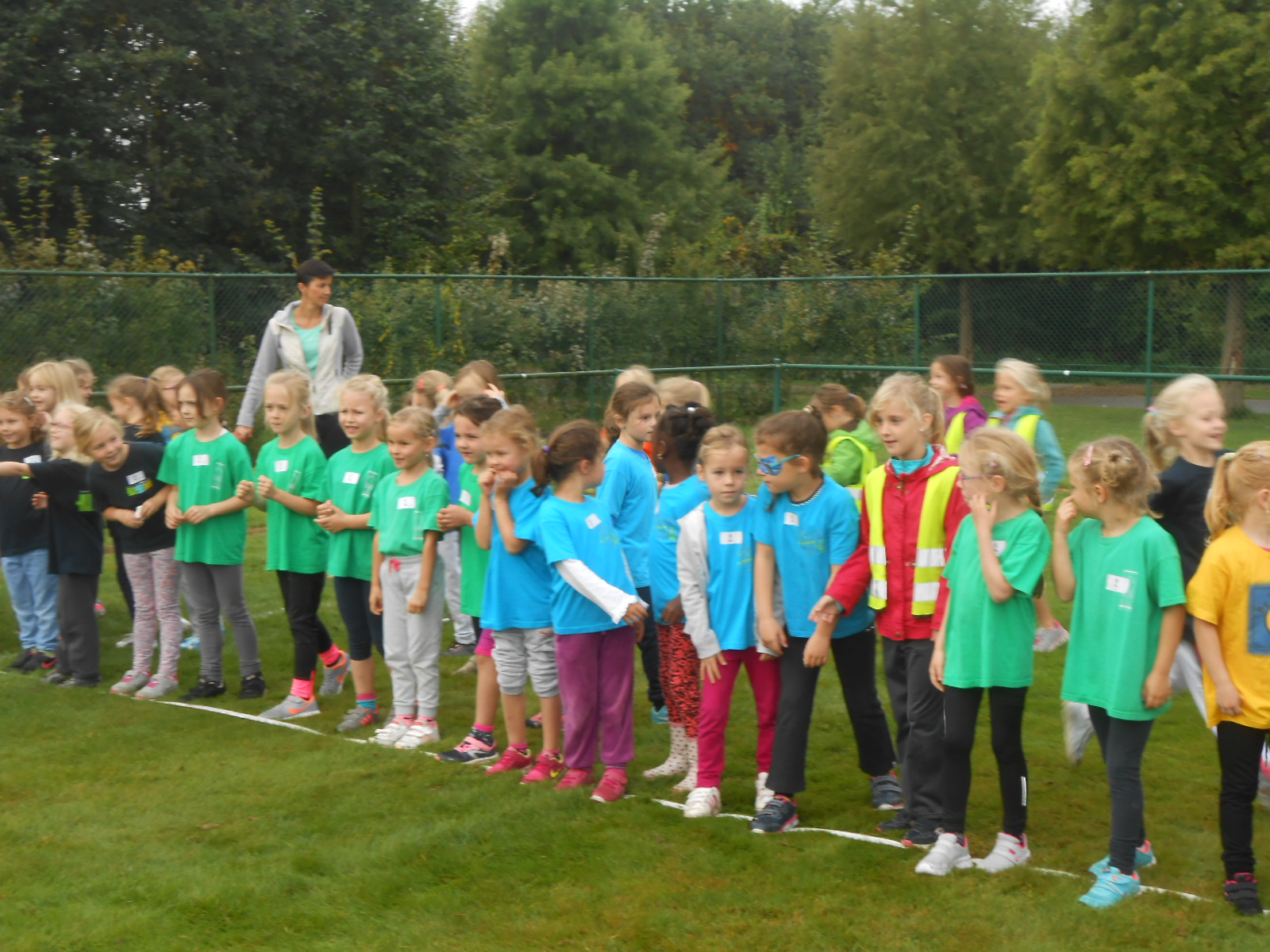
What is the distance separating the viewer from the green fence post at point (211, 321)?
476 inches

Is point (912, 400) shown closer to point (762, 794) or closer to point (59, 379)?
point (762, 794)

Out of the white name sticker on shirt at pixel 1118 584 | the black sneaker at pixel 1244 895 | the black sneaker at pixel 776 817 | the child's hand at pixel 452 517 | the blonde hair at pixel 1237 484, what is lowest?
the black sneaker at pixel 776 817

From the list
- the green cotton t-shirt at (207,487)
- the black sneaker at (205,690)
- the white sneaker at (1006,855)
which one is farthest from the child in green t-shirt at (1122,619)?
the black sneaker at (205,690)

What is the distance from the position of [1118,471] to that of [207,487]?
4491 millimetres

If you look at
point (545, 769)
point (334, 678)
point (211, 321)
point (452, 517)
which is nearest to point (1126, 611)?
point (545, 769)

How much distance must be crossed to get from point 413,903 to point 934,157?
28593 millimetres

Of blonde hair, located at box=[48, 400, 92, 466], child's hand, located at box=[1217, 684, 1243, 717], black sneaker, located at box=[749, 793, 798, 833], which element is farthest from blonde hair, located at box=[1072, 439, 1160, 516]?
blonde hair, located at box=[48, 400, 92, 466]

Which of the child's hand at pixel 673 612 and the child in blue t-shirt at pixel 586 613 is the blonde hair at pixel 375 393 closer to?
the child in blue t-shirt at pixel 586 613

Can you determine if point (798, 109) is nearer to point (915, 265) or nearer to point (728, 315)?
point (915, 265)

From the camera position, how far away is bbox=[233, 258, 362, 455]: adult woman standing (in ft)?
24.7

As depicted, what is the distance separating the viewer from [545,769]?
512cm

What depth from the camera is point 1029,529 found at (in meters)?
3.94

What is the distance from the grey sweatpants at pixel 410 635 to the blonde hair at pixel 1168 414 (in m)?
3.11

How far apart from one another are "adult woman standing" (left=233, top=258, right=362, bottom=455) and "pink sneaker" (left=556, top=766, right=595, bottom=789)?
10.8 feet
